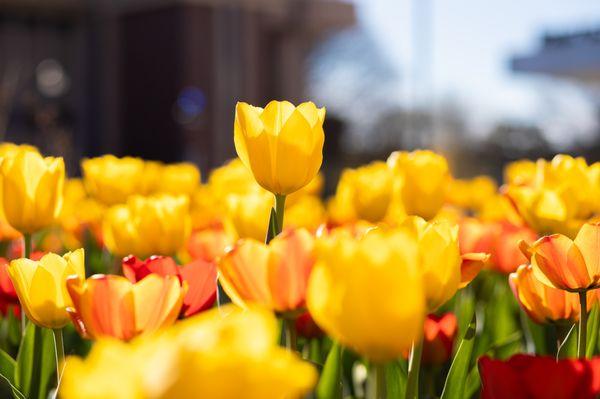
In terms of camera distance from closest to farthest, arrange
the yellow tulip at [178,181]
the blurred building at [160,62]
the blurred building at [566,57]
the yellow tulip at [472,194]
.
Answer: the yellow tulip at [178,181] < the yellow tulip at [472,194] < the blurred building at [160,62] < the blurred building at [566,57]

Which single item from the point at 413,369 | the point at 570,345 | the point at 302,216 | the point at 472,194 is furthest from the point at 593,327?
the point at 472,194

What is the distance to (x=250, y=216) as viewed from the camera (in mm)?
1207

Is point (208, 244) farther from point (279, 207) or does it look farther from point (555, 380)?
→ point (555, 380)

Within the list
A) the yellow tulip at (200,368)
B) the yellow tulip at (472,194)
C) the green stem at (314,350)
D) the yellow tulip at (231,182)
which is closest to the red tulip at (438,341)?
the green stem at (314,350)

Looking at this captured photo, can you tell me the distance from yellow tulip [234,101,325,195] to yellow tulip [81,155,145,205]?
931mm

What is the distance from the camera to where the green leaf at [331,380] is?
805 millimetres

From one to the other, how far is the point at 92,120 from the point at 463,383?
1260 centimetres

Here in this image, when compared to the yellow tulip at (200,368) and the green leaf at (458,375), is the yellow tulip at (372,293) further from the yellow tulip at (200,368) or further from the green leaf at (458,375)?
the green leaf at (458,375)

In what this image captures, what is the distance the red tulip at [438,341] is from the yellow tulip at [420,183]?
1.11 feet

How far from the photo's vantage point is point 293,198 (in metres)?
1.76

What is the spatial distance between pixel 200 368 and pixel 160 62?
40.8ft

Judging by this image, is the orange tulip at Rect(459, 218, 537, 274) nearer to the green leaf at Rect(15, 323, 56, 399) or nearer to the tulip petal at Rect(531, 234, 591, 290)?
the tulip petal at Rect(531, 234, 591, 290)

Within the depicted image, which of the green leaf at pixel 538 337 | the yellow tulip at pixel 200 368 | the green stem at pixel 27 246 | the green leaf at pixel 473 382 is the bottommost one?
the green leaf at pixel 538 337

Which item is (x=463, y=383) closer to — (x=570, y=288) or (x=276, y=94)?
(x=570, y=288)
